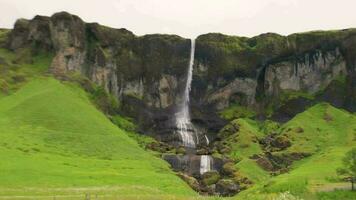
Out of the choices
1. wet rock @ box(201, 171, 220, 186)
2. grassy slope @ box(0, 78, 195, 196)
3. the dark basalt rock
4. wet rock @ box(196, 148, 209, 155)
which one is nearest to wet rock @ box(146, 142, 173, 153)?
wet rock @ box(196, 148, 209, 155)

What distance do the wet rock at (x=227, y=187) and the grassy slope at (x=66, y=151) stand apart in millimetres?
11236

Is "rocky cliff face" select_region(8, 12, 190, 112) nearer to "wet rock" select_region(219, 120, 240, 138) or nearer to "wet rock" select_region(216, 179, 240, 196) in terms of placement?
"wet rock" select_region(219, 120, 240, 138)

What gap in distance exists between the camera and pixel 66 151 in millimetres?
125188

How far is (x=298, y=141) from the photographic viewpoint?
6186 inches

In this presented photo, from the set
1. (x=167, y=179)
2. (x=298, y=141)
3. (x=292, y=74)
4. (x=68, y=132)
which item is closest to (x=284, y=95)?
(x=292, y=74)

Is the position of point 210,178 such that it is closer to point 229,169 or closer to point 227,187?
point 229,169

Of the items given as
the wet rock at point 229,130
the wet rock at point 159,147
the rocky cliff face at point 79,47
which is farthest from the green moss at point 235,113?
the wet rock at point 159,147

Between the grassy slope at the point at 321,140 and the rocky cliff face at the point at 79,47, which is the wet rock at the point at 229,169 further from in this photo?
the rocky cliff face at the point at 79,47

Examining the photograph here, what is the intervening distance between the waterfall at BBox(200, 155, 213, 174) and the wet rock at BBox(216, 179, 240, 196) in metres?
20.0

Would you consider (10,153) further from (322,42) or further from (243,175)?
(322,42)

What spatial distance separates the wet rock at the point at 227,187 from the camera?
11840 cm

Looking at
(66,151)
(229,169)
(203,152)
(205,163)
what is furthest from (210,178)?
(66,151)

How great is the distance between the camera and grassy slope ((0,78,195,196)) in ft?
279

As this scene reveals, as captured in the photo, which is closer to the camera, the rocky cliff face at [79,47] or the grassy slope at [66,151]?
the grassy slope at [66,151]
